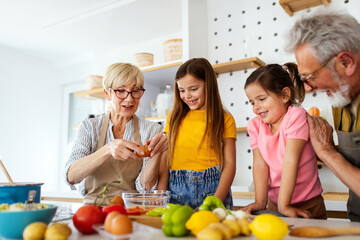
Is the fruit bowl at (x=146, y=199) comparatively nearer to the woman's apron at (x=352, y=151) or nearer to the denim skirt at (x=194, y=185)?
the denim skirt at (x=194, y=185)

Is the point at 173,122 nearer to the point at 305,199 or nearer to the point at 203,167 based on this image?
the point at 203,167

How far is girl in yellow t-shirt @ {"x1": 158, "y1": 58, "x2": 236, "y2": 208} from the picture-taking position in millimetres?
1545

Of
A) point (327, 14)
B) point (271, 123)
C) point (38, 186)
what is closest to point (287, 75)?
point (271, 123)

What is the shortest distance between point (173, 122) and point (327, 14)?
3.03 ft

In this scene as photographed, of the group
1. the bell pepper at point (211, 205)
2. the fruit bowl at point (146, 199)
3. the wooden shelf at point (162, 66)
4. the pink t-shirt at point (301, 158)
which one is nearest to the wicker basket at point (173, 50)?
the wooden shelf at point (162, 66)

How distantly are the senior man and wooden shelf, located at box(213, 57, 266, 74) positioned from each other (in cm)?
127

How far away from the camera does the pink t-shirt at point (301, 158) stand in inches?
53.5

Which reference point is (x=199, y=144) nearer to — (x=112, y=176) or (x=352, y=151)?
(x=112, y=176)

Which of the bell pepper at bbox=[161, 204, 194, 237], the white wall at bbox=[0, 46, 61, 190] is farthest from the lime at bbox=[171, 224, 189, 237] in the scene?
the white wall at bbox=[0, 46, 61, 190]

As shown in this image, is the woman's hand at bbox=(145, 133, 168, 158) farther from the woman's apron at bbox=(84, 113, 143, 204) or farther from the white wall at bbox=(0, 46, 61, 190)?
the white wall at bbox=(0, 46, 61, 190)

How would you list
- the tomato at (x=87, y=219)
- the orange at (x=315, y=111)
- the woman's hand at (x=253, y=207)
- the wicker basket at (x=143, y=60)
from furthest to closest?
1. the wicker basket at (x=143, y=60)
2. the orange at (x=315, y=111)
3. the woman's hand at (x=253, y=207)
4. the tomato at (x=87, y=219)

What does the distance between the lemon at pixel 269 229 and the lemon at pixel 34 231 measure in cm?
44

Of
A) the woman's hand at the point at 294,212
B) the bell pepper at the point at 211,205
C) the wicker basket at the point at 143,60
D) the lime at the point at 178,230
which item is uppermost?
the wicker basket at the point at 143,60

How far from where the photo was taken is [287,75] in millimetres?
1572
